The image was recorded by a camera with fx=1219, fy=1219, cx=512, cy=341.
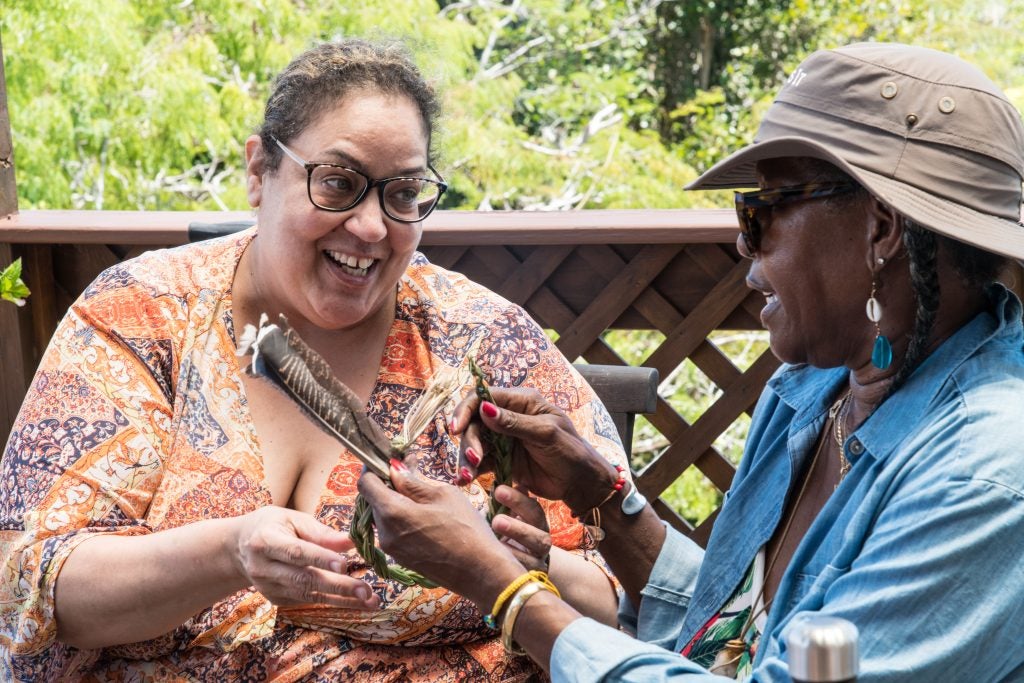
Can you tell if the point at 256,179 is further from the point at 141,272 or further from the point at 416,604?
the point at 416,604

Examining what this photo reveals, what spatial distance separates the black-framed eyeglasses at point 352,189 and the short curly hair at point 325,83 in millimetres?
47

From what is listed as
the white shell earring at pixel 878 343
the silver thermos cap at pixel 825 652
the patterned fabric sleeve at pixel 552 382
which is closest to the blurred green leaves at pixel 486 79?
the patterned fabric sleeve at pixel 552 382

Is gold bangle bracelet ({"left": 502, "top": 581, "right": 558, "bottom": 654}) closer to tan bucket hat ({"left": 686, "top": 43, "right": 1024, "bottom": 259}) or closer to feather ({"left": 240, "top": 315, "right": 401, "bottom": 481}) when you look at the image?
feather ({"left": 240, "top": 315, "right": 401, "bottom": 481})

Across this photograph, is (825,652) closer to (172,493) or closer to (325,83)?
(172,493)

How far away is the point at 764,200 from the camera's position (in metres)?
1.89

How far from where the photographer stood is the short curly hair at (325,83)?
2.44 m

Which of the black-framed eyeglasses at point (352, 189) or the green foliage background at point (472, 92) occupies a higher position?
the black-framed eyeglasses at point (352, 189)

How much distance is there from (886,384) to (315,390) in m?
0.89

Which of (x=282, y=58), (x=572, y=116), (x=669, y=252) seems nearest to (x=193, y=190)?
(x=282, y=58)

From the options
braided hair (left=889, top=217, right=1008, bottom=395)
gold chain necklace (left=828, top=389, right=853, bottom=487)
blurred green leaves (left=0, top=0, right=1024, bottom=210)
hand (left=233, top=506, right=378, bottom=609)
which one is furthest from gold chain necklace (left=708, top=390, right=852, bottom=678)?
blurred green leaves (left=0, top=0, right=1024, bottom=210)

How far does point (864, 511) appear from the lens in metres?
1.73

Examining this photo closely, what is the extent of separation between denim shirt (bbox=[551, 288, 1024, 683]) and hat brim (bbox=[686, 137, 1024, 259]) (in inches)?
5.1

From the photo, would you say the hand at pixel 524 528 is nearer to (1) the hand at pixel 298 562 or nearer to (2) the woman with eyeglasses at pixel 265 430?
(2) the woman with eyeglasses at pixel 265 430

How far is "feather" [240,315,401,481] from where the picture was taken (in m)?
1.76
